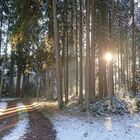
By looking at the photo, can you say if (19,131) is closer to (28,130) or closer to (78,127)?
(28,130)

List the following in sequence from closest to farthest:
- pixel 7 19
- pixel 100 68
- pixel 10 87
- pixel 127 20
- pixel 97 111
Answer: pixel 97 111 → pixel 100 68 → pixel 127 20 → pixel 7 19 → pixel 10 87

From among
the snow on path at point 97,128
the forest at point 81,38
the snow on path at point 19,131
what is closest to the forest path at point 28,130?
the snow on path at point 19,131

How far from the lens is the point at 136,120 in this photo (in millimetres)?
17953

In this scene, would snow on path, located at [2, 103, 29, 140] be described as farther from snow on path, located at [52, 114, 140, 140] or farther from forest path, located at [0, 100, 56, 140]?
snow on path, located at [52, 114, 140, 140]

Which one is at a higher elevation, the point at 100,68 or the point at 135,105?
the point at 100,68

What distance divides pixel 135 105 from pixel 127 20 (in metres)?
13.0

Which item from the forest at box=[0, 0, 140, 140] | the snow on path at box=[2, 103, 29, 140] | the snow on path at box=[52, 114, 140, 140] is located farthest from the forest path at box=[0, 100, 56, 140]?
the forest at box=[0, 0, 140, 140]

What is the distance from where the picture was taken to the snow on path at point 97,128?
13.1 m

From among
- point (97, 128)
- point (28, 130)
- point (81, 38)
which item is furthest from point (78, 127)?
point (81, 38)

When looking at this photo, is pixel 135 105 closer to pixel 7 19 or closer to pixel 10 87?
pixel 7 19

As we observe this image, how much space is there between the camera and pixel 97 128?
14.7 meters

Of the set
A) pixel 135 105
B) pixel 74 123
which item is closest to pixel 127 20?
pixel 135 105

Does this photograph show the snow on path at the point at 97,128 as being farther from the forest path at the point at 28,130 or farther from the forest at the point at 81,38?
the forest at the point at 81,38

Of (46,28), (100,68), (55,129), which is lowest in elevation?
(55,129)
